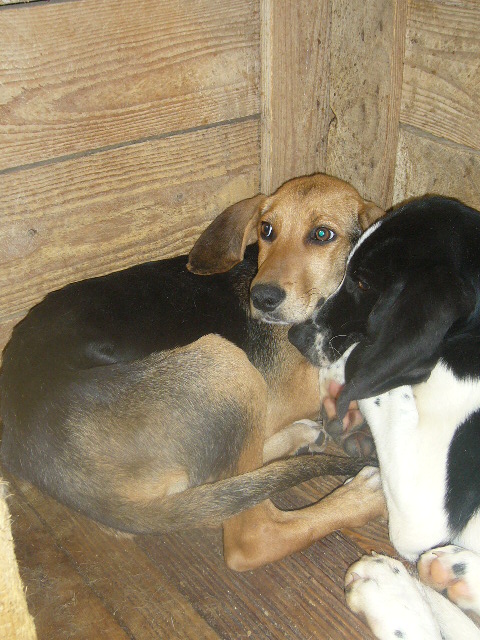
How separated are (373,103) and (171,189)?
1211mm

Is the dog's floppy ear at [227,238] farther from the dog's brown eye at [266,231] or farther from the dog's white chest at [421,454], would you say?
the dog's white chest at [421,454]

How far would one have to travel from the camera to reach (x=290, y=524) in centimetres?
281

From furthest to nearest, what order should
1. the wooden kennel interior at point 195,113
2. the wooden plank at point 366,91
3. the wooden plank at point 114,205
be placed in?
the wooden plank at point 366,91 → the wooden plank at point 114,205 → the wooden kennel interior at point 195,113

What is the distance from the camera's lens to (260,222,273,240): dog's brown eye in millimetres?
3420

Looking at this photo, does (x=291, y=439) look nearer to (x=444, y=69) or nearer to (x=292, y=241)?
(x=292, y=241)

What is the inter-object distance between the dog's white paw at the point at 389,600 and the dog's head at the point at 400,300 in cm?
67

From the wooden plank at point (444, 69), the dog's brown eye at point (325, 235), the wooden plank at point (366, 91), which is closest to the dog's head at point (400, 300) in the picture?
the dog's brown eye at point (325, 235)

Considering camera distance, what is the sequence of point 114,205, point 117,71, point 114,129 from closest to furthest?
point 117,71 → point 114,129 → point 114,205

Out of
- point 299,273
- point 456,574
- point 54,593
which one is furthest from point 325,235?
point 54,593

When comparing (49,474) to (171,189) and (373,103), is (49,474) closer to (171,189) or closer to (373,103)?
(171,189)

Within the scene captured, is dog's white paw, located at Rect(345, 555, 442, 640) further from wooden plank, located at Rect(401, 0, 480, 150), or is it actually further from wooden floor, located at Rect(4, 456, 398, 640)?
wooden plank, located at Rect(401, 0, 480, 150)

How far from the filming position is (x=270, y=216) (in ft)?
11.2

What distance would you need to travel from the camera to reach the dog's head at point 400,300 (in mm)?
2297

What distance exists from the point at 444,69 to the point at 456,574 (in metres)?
2.32
